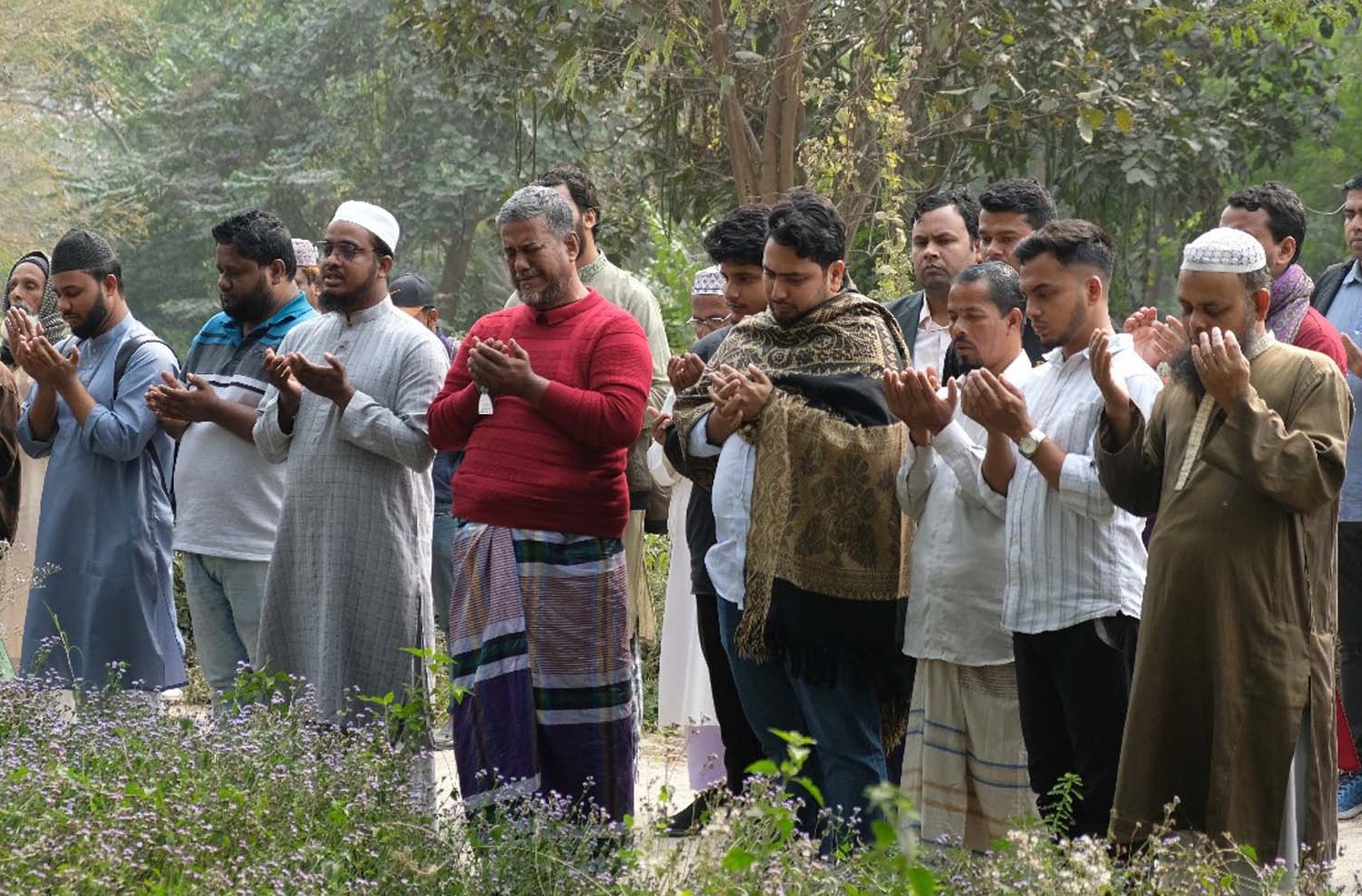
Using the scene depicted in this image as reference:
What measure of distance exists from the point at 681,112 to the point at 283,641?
683cm

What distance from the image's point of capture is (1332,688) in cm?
446

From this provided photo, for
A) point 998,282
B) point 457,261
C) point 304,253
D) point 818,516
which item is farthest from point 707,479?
point 457,261

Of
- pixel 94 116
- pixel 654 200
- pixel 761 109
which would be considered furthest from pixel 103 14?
pixel 761 109

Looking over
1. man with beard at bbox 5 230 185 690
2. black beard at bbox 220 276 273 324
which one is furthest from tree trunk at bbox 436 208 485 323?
black beard at bbox 220 276 273 324

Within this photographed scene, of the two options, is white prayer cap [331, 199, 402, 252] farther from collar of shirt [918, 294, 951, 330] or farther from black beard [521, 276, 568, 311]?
collar of shirt [918, 294, 951, 330]

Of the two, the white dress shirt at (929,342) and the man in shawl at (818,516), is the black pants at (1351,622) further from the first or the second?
the man in shawl at (818,516)

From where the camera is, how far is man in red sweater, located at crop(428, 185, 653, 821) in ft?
18.2

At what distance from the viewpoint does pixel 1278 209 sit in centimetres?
605

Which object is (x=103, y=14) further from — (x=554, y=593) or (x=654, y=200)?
(x=554, y=593)

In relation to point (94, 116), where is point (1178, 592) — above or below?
below

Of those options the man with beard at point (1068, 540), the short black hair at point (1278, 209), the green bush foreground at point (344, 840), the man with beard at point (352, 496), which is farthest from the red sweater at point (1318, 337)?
the man with beard at point (352, 496)

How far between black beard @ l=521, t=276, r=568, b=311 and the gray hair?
0.51 feet

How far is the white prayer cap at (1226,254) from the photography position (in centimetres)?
446

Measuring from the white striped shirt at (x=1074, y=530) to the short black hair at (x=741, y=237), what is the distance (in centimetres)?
127
